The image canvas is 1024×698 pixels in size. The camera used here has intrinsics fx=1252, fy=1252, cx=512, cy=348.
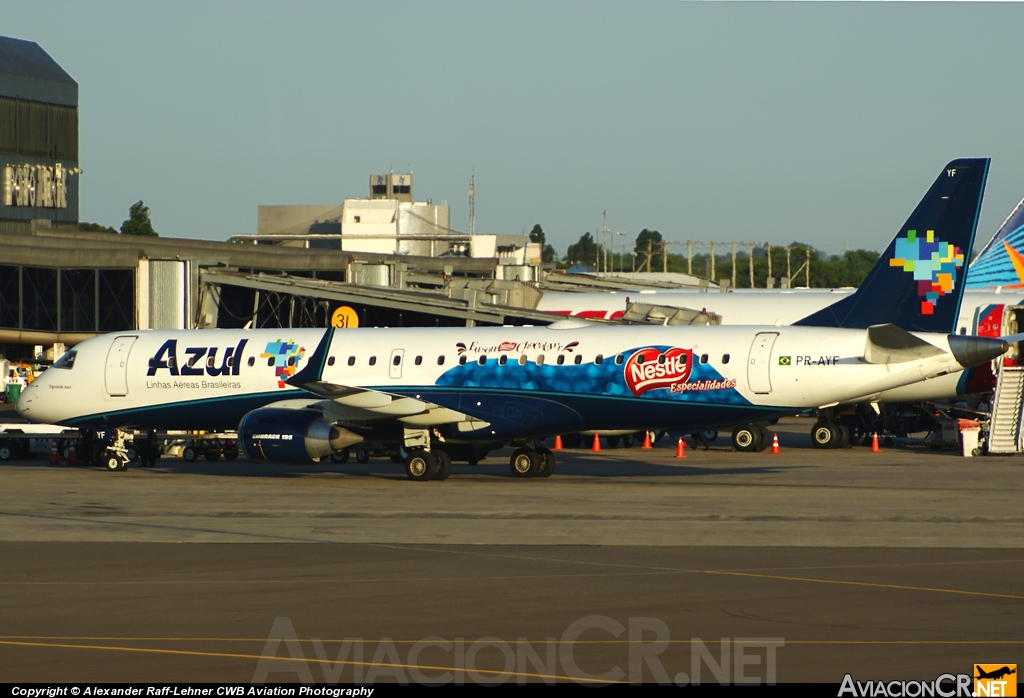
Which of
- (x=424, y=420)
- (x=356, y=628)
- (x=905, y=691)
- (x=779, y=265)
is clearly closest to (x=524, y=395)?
(x=424, y=420)

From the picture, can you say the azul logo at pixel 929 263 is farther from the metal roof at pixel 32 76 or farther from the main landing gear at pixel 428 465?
the metal roof at pixel 32 76

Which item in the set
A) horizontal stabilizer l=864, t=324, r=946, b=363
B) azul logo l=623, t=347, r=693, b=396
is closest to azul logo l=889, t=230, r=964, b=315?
horizontal stabilizer l=864, t=324, r=946, b=363

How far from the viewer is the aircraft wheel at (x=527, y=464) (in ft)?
91.4

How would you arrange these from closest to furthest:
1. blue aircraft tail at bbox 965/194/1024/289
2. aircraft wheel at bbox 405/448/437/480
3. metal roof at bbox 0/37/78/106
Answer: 1. aircraft wheel at bbox 405/448/437/480
2. blue aircraft tail at bbox 965/194/1024/289
3. metal roof at bbox 0/37/78/106

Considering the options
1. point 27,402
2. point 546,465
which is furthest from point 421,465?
point 27,402

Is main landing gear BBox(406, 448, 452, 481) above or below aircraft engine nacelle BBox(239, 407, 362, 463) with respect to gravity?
below

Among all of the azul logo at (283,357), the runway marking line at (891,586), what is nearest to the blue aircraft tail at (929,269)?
the azul logo at (283,357)

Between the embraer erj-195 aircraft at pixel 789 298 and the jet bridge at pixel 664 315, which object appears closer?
the jet bridge at pixel 664 315

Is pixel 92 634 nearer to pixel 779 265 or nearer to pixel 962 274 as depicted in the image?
pixel 962 274

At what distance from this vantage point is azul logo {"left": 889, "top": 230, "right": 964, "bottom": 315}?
27.5 m

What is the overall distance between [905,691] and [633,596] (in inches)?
177

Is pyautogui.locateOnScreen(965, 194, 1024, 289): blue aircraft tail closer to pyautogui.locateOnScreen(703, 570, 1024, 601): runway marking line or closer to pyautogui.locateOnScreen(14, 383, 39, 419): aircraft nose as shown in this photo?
pyautogui.locateOnScreen(14, 383, 39, 419): aircraft nose

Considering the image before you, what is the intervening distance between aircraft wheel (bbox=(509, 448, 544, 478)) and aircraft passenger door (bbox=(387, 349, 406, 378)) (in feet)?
10.6

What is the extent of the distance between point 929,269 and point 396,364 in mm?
12019
